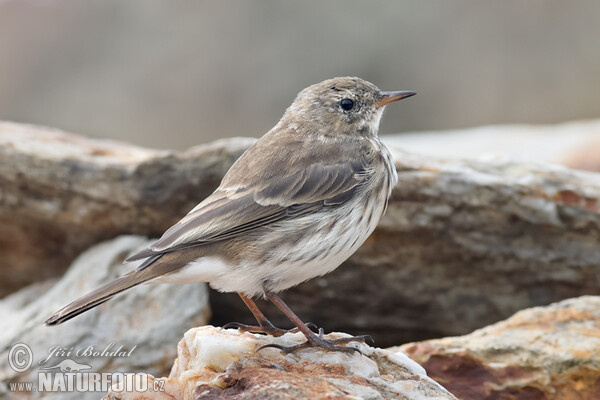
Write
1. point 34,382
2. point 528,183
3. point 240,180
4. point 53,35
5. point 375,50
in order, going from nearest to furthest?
point 240,180
point 34,382
point 528,183
point 375,50
point 53,35

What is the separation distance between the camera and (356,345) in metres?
4.59

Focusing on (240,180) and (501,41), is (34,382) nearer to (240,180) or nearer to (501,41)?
(240,180)

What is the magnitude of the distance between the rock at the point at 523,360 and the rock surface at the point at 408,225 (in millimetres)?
1099

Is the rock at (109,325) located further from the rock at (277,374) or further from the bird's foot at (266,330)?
the rock at (277,374)

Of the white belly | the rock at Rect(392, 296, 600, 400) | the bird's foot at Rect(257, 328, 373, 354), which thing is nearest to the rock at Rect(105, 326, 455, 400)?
the bird's foot at Rect(257, 328, 373, 354)

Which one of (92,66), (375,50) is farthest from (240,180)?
(92,66)

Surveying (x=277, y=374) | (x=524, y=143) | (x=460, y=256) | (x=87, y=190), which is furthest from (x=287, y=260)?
(x=524, y=143)

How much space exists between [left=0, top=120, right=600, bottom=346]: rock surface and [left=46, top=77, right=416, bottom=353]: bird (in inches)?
53.0

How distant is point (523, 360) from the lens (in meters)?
5.14

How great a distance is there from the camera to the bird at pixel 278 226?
4527mm

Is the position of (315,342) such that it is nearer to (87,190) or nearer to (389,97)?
(389,97)

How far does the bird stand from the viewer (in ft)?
14.9

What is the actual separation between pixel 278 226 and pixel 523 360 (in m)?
1.86

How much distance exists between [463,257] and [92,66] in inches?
391
